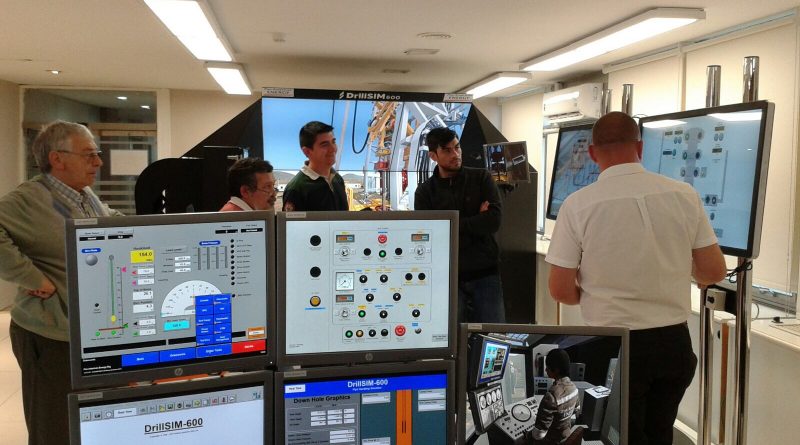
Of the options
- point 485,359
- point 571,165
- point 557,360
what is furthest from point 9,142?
point 557,360

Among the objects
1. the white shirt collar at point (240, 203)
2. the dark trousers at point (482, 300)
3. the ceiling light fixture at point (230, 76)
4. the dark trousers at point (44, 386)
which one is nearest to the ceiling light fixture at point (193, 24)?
the ceiling light fixture at point (230, 76)

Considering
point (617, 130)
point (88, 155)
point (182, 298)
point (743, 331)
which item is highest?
point (617, 130)

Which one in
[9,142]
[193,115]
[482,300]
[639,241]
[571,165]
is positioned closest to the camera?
[639,241]

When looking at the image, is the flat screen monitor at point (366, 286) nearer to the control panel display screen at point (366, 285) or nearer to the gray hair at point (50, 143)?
the control panel display screen at point (366, 285)

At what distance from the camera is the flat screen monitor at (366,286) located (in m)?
1.60

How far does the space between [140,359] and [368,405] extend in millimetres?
572

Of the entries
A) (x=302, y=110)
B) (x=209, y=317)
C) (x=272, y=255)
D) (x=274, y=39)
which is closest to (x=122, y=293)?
(x=209, y=317)

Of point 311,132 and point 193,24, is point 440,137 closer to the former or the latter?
point 311,132

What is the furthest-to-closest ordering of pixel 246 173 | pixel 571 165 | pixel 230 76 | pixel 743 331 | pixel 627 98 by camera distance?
1. pixel 230 76
2. pixel 571 165
3. pixel 627 98
4. pixel 246 173
5. pixel 743 331

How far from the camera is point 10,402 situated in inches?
180

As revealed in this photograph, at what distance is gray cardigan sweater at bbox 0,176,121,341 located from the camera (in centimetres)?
249

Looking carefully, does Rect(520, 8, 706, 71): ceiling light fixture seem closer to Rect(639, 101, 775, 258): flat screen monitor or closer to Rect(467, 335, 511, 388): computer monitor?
Rect(639, 101, 775, 258): flat screen monitor

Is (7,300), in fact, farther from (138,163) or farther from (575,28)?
(575,28)

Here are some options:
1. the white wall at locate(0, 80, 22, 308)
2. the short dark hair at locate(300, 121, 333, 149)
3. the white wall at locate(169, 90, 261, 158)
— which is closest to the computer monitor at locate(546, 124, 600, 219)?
the short dark hair at locate(300, 121, 333, 149)
